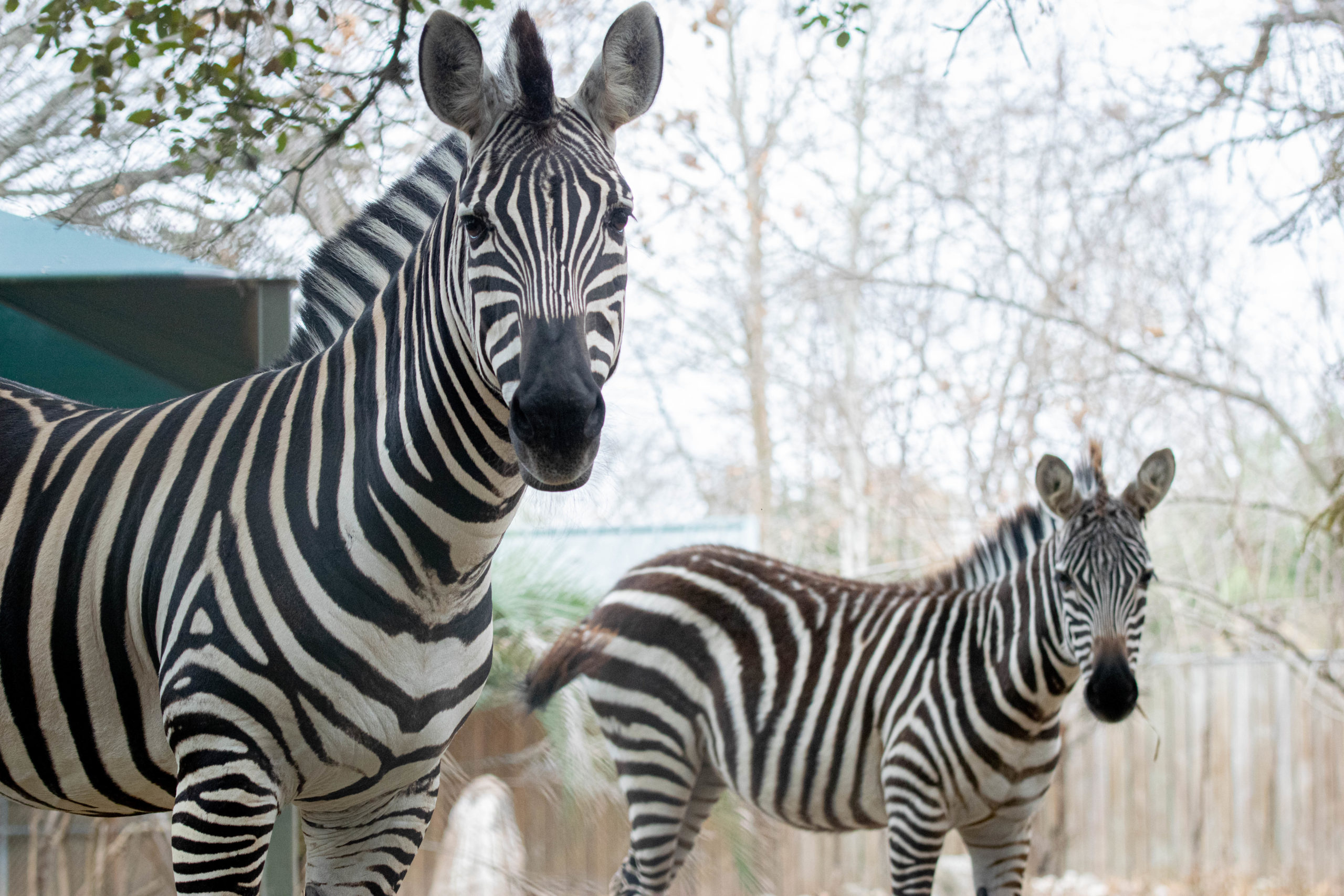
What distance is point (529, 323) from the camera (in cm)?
150

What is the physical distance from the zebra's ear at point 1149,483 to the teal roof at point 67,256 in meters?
3.79

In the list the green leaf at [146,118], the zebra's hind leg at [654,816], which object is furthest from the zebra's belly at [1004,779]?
the green leaf at [146,118]

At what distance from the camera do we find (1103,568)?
3637 mm

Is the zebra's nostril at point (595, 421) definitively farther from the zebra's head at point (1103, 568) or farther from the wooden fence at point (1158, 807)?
the wooden fence at point (1158, 807)

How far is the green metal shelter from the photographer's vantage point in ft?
12.8

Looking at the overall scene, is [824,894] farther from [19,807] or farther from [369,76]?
[369,76]

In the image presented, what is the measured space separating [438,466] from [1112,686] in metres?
2.69

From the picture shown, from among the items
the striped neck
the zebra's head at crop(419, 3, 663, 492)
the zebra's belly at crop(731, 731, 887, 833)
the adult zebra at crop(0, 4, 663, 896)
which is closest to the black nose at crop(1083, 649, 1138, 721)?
the striped neck

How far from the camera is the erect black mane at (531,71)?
1671 millimetres

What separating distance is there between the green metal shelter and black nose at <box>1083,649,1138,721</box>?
3.36 m

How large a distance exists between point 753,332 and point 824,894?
597 cm

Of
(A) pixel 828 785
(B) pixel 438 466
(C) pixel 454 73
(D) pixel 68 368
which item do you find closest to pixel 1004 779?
(A) pixel 828 785

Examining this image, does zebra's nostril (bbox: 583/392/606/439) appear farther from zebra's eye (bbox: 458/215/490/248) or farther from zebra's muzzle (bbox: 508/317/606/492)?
zebra's eye (bbox: 458/215/490/248)

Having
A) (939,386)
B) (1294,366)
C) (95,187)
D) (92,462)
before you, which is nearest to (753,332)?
(939,386)
